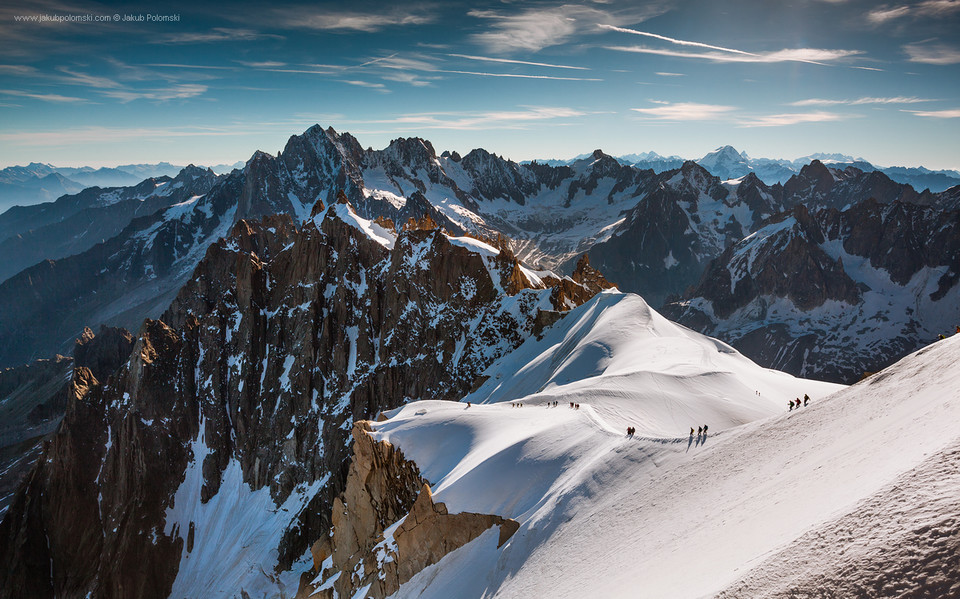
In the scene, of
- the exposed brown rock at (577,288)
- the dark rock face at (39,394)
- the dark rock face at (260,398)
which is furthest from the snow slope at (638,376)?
the dark rock face at (39,394)

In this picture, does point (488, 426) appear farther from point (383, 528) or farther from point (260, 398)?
point (260, 398)

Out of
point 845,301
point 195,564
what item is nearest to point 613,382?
point 195,564

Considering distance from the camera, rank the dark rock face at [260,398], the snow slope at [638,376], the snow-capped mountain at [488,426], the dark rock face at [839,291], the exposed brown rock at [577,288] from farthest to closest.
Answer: the dark rock face at [839,291] → the dark rock face at [260,398] → the exposed brown rock at [577,288] → the snow slope at [638,376] → the snow-capped mountain at [488,426]

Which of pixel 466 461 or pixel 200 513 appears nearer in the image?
pixel 466 461

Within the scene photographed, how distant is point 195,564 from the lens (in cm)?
9706

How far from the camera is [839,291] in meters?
160

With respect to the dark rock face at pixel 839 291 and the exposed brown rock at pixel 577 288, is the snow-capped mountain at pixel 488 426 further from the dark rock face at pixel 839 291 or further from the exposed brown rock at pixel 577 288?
the dark rock face at pixel 839 291

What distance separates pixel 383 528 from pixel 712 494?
85.9 ft

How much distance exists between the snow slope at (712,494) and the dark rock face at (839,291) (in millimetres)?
139862

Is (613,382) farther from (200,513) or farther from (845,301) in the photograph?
(845,301)

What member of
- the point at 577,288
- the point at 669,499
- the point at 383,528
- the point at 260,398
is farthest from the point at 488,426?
the point at 260,398

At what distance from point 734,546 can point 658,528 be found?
503 centimetres

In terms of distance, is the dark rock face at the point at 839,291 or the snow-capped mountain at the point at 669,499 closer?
the snow-capped mountain at the point at 669,499

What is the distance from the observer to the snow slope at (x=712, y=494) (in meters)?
8.46
